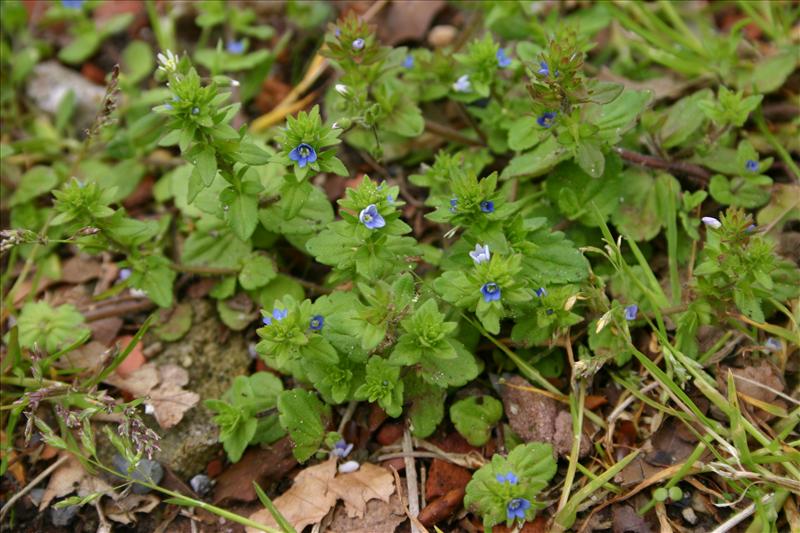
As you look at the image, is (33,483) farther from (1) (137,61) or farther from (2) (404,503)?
(1) (137,61)

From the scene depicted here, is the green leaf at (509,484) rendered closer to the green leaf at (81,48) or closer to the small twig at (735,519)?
the small twig at (735,519)

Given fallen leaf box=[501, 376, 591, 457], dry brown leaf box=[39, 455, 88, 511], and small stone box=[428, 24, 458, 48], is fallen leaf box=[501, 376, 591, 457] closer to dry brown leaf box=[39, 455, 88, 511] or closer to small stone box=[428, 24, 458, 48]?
dry brown leaf box=[39, 455, 88, 511]

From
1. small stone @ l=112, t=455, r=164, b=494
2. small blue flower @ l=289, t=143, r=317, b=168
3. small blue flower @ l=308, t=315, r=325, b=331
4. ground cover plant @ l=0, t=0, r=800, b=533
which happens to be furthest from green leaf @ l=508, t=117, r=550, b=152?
small stone @ l=112, t=455, r=164, b=494

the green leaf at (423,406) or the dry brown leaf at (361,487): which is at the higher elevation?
the green leaf at (423,406)

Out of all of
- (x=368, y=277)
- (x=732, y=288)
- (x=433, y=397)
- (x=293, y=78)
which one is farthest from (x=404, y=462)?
(x=293, y=78)

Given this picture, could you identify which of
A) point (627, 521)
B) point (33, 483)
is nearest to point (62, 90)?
point (33, 483)

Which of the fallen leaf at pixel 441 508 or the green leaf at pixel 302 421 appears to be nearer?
the fallen leaf at pixel 441 508

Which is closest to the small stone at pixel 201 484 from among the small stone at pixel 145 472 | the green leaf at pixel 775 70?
the small stone at pixel 145 472
